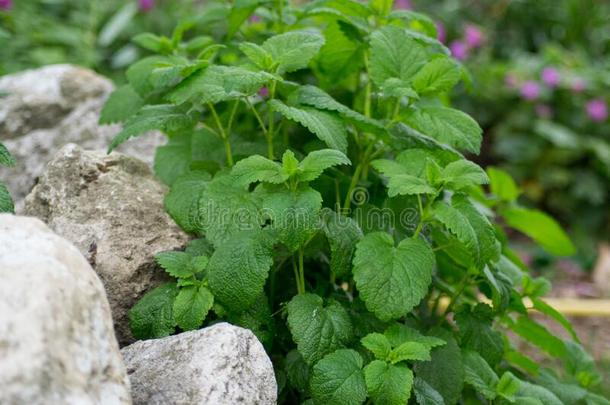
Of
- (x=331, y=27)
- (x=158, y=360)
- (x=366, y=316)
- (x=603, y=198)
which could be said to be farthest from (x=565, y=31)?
(x=158, y=360)

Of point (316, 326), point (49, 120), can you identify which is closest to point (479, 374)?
point (316, 326)

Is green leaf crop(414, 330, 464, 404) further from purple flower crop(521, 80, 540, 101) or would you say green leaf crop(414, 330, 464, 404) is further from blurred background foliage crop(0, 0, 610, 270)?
purple flower crop(521, 80, 540, 101)

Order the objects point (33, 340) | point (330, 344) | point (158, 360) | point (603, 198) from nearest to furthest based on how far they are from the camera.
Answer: point (33, 340), point (158, 360), point (330, 344), point (603, 198)

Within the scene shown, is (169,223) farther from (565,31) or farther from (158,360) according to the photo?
(565,31)

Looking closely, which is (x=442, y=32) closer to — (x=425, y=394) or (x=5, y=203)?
(x=425, y=394)

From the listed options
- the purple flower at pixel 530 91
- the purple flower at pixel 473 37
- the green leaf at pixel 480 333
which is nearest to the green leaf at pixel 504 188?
the green leaf at pixel 480 333

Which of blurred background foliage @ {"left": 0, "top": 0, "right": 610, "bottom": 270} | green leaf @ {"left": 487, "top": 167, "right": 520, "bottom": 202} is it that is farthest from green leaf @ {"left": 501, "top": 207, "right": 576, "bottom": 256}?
blurred background foliage @ {"left": 0, "top": 0, "right": 610, "bottom": 270}

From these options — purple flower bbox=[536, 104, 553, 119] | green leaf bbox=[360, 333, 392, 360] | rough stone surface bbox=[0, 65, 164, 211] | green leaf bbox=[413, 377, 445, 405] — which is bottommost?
purple flower bbox=[536, 104, 553, 119]
